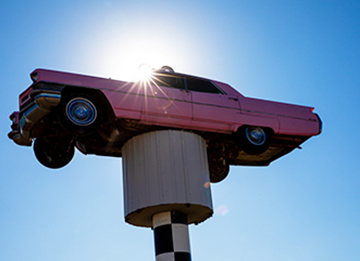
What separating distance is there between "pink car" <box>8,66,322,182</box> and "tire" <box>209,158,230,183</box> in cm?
3

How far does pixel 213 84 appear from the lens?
43.9 ft

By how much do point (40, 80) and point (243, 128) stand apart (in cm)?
482

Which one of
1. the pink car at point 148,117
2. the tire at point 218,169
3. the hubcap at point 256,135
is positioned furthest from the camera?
the tire at point 218,169

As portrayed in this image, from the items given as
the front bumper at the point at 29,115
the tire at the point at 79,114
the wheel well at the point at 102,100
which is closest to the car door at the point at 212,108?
the wheel well at the point at 102,100

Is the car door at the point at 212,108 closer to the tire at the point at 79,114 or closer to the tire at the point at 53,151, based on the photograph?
the tire at the point at 79,114

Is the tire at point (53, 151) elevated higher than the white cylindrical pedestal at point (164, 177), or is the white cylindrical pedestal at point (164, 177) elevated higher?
the tire at point (53, 151)

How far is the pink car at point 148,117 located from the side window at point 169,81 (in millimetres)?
28

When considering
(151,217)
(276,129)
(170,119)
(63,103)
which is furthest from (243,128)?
(63,103)

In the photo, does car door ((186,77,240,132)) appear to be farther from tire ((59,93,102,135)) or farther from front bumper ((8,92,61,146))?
front bumper ((8,92,61,146))

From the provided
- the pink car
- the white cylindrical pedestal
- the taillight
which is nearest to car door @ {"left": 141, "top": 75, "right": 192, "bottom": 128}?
the pink car

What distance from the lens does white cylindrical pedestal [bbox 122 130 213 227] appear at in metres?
11.6

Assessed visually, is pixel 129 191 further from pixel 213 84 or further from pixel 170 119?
pixel 213 84

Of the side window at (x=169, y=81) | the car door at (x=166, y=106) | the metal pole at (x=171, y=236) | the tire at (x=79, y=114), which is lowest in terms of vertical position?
the metal pole at (x=171, y=236)

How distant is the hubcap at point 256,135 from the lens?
42.1 ft
